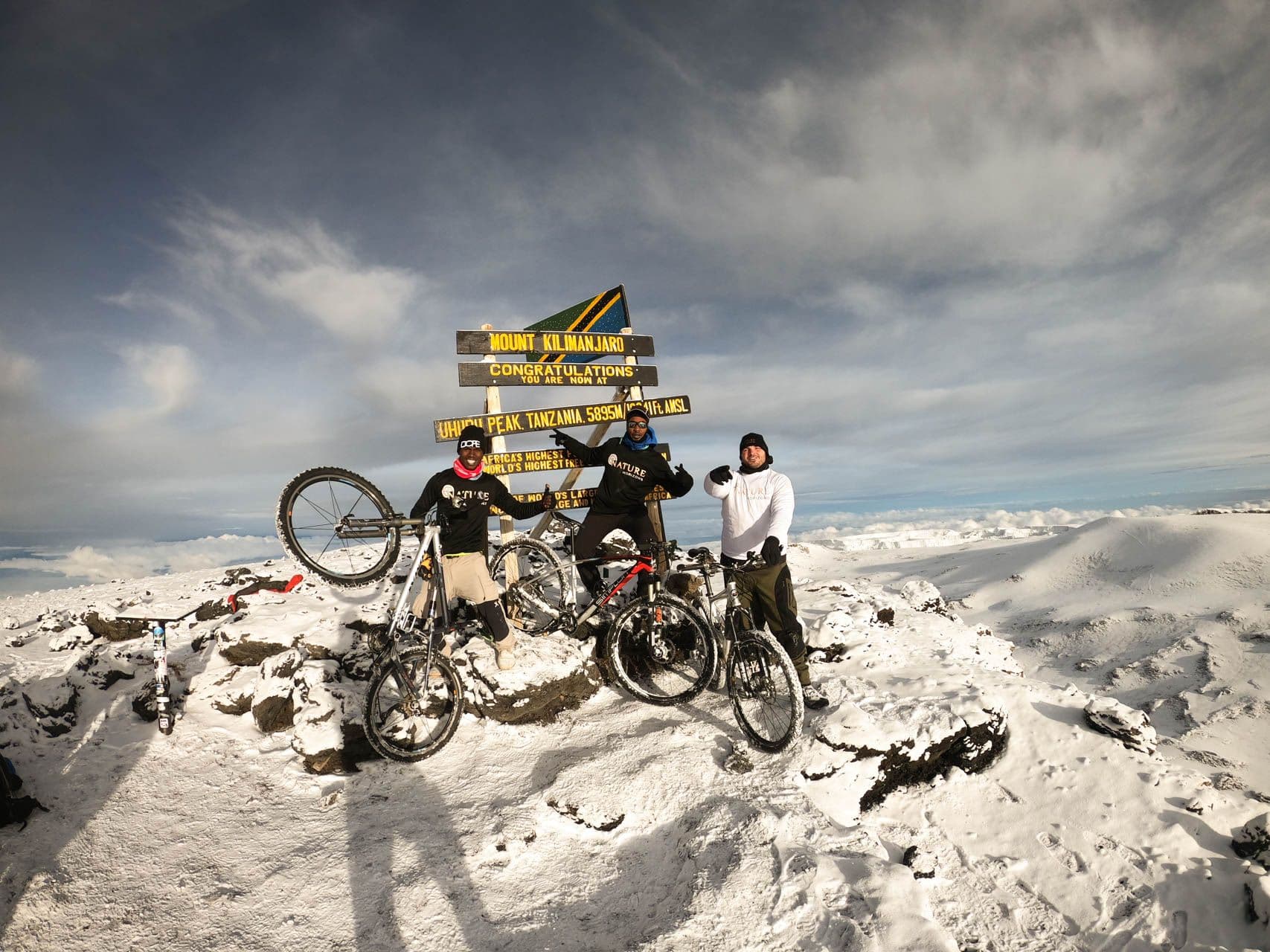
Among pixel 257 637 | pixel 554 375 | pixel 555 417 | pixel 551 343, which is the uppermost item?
pixel 551 343

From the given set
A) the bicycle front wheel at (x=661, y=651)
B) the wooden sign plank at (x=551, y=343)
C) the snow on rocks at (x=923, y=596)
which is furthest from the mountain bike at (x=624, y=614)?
the snow on rocks at (x=923, y=596)

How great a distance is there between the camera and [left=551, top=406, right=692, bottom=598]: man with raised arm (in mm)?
7762

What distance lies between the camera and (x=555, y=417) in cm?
898

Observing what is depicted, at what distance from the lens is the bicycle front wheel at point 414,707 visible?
18.1 feet

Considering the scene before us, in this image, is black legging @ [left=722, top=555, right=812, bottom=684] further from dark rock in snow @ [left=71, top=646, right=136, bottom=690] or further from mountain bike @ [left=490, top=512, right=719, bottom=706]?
dark rock in snow @ [left=71, top=646, right=136, bottom=690]

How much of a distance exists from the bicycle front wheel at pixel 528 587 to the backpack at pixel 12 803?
468 centimetres

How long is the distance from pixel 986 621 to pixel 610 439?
15.3m

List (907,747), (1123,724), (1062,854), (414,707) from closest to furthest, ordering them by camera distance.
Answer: (1062,854) < (907,747) < (414,707) < (1123,724)

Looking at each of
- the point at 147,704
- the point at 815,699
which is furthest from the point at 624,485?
the point at 147,704

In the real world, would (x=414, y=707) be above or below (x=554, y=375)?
below

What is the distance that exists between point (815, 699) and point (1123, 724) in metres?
3.47

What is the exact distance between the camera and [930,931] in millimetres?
3441

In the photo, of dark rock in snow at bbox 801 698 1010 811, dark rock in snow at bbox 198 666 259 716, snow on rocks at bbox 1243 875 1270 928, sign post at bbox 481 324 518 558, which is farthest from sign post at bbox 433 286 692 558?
snow on rocks at bbox 1243 875 1270 928

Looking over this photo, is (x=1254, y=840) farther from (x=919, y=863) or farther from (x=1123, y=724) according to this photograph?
(x=919, y=863)
